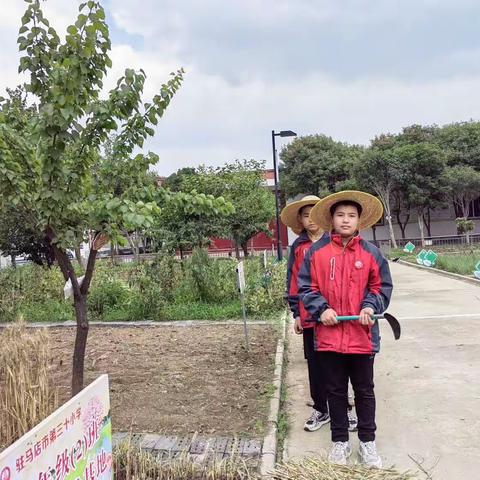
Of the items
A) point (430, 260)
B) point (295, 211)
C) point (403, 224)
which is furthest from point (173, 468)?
point (403, 224)

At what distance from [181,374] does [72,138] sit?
2.86 m

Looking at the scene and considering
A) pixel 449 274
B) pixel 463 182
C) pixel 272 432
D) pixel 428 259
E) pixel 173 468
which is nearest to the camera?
pixel 173 468

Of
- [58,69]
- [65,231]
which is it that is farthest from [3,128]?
[65,231]

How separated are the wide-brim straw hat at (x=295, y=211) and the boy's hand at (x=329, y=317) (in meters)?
1.15

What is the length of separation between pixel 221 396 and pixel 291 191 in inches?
1212

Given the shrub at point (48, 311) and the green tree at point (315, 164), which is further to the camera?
the green tree at point (315, 164)

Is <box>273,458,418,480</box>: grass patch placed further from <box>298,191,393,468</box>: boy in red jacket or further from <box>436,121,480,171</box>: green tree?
<box>436,121,480,171</box>: green tree

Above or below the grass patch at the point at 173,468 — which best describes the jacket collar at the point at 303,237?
above

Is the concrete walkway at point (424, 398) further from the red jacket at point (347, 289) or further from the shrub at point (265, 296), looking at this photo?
the shrub at point (265, 296)

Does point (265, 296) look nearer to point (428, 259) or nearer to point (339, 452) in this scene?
point (339, 452)

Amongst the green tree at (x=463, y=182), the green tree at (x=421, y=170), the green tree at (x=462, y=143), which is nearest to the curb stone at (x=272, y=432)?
the green tree at (x=421, y=170)

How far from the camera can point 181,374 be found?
16.8 ft

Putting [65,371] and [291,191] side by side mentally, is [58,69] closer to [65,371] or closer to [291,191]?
[65,371]

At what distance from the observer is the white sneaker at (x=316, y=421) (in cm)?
371
